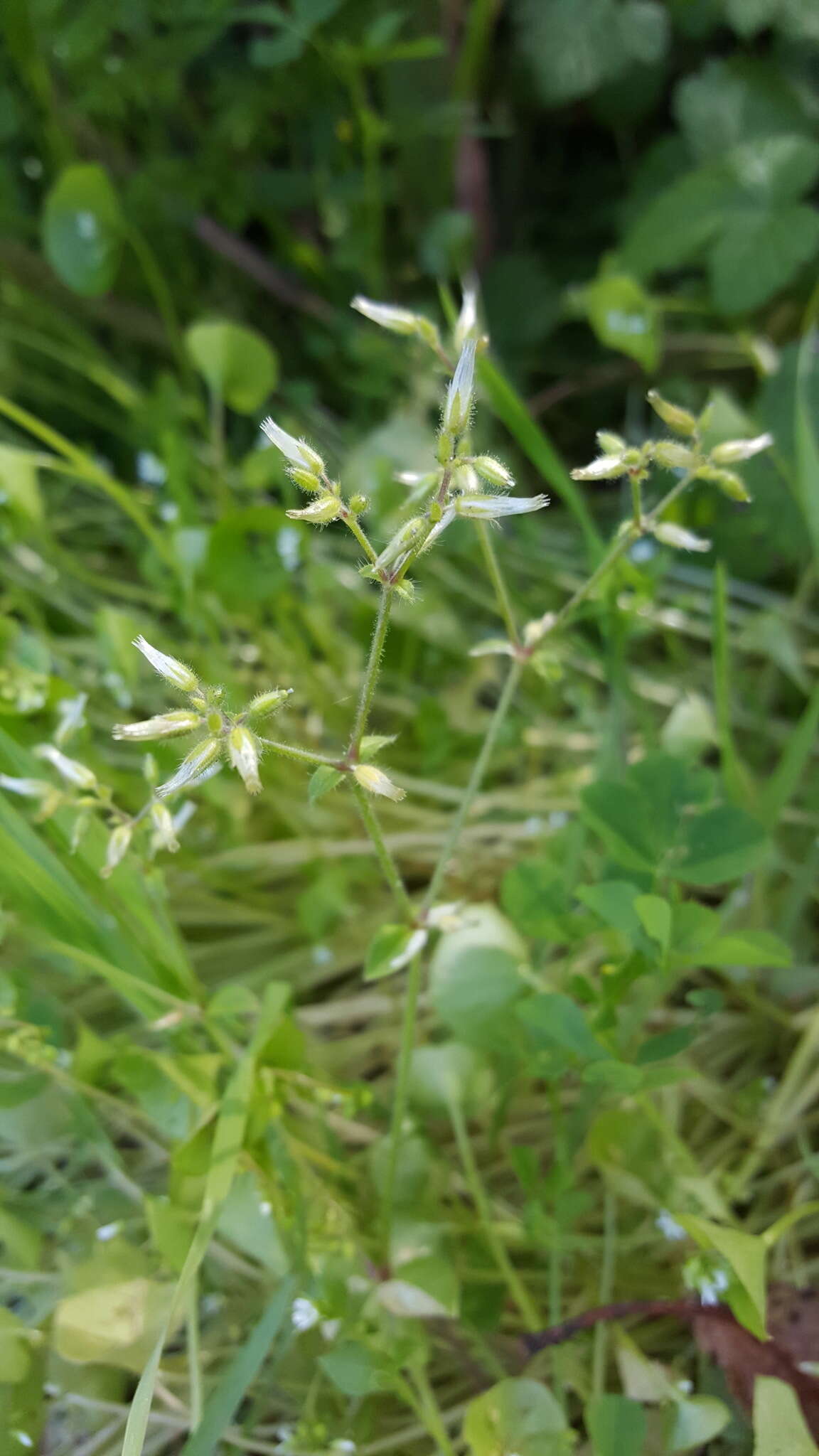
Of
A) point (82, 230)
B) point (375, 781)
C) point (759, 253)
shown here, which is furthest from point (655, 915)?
point (82, 230)

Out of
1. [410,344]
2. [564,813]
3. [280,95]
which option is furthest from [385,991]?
[280,95]

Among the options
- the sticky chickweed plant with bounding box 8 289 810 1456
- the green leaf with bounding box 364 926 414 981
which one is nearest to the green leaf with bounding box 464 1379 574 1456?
the sticky chickweed plant with bounding box 8 289 810 1456

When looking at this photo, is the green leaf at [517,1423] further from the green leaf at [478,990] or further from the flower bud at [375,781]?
the flower bud at [375,781]

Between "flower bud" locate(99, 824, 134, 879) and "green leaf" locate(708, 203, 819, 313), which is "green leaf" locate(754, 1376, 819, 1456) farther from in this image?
"green leaf" locate(708, 203, 819, 313)

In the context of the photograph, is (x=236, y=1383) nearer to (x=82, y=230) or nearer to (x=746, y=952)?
(x=746, y=952)

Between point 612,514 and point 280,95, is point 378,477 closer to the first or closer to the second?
point 612,514

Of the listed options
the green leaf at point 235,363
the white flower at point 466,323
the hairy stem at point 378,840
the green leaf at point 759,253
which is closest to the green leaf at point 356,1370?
the hairy stem at point 378,840
